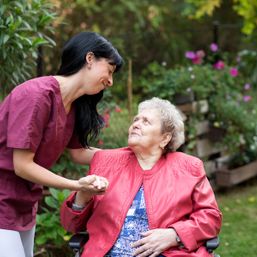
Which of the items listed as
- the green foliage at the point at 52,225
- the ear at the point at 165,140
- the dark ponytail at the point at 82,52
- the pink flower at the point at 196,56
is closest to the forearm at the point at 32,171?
the dark ponytail at the point at 82,52

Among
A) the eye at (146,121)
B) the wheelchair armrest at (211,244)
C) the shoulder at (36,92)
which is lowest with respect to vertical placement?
the wheelchair armrest at (211,244)

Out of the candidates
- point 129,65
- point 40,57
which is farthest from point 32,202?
point 129,65

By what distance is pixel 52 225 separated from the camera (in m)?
3.79

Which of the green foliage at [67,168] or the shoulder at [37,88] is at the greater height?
the shoulder at [37,88]

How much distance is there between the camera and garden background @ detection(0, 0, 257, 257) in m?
3.74

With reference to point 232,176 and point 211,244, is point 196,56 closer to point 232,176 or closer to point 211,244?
point 232,176

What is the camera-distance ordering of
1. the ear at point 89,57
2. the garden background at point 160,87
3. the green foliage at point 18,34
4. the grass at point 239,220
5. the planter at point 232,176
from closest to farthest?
1. the ear at point 89,57
2. the green foliage at point 18,34
3. the garden background at point 160,87
4. the grass at point 239,220
5. the planter at point 232,176

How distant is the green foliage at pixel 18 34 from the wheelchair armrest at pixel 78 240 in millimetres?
1176

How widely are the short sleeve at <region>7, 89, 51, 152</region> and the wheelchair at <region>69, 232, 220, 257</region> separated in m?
0.62

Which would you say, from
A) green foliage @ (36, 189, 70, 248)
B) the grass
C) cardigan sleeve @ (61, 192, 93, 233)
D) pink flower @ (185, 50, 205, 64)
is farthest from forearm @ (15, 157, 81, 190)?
pink flower @ (185, 50, 205, 64)

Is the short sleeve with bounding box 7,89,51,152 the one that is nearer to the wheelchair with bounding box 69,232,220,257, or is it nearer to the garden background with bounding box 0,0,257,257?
the wheelchair with bounding box 69,232,220,257

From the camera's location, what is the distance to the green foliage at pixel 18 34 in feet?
11.3

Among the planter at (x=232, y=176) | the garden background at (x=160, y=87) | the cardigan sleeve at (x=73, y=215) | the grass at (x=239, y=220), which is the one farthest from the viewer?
the planter at (x=232, y=176)

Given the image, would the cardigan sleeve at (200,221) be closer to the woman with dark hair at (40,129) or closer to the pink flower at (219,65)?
the woman with dark hair at (40,129)
